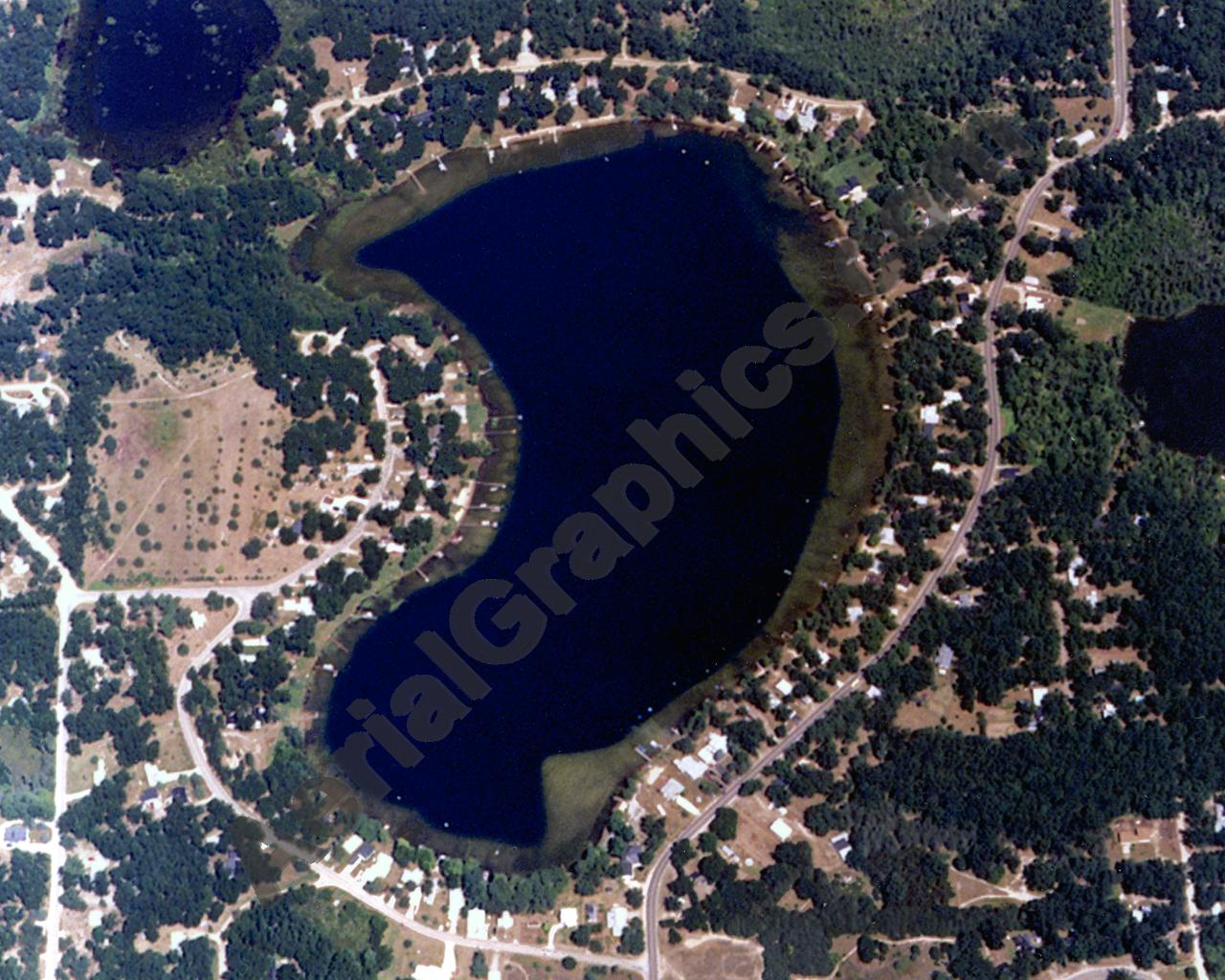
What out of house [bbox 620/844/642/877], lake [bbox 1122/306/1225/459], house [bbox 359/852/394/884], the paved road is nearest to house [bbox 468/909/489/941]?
house [bbox 359/852/394/884]

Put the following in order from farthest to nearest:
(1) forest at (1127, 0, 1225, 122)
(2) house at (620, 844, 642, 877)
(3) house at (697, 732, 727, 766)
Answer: (1) forest at (1127, 0, 1225, 122), (3) house at (697, 732, 727, 766), (2) house at (620, 844, 642, 877)

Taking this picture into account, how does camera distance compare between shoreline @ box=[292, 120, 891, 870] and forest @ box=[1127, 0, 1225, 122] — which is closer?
shoreline @ box=[292, 120, 891, 870]

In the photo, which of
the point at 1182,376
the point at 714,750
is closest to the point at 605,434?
the point at 714,750

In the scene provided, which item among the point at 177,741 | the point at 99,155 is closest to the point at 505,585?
the point at 177,741

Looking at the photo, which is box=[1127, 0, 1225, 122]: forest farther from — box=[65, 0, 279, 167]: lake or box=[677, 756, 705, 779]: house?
box=[65, 0, 279, 167]: lake

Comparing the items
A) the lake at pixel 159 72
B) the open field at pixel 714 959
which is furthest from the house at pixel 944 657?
the lake at pixel 159 72

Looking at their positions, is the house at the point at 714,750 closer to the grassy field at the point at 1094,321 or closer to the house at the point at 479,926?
the house at the point at 479,926

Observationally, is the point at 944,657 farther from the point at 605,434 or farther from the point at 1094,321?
the point at 605,434
